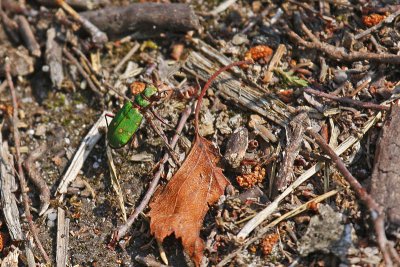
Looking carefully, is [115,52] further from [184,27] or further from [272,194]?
[272,194]

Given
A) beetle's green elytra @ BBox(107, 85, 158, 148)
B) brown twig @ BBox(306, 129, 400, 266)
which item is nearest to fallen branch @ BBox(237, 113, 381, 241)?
brown twig @ BBox(306, 129, 400, 266)

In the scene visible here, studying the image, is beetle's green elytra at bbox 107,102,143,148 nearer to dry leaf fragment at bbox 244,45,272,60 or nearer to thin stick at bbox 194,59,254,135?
thin stick at bbox 194,59,254,135

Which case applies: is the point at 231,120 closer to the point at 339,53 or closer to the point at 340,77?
the point at 340,77

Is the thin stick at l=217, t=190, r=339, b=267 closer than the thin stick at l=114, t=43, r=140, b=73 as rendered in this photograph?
Yes

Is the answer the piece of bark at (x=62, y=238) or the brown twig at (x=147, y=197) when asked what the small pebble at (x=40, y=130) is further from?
the brown twig at (x=147, y=197)

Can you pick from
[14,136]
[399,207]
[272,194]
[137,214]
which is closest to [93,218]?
[137,214]
